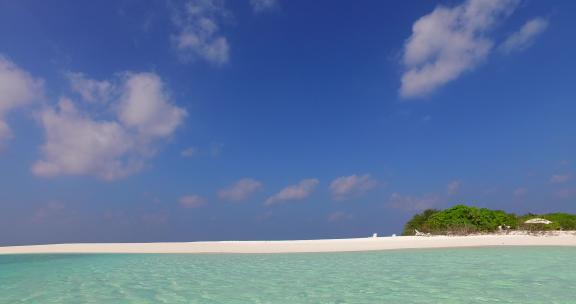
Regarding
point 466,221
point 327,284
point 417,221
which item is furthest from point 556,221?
point 327,284

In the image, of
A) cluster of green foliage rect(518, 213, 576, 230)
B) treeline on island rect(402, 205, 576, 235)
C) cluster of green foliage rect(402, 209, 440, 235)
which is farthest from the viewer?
cluster of green foliage rect(402, 209, 440, 235)

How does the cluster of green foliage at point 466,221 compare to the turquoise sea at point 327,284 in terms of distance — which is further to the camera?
the cluster of green foliage at point 466,221

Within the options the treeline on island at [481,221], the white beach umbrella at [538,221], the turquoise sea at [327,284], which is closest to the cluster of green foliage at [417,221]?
the treeline on island at [481,221]

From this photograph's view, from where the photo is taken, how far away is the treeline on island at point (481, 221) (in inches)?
981

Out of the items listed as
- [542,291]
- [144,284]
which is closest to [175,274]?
[144,284]

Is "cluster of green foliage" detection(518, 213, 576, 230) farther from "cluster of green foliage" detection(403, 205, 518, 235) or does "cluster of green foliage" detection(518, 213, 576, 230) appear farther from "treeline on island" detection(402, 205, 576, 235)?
"cluster of green foliage" detection(403, 205, 518, 235)

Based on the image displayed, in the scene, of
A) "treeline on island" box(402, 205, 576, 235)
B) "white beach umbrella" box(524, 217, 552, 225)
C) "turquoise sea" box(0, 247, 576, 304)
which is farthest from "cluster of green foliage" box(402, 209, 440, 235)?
"turquoise sea" box(0, 247, 576, 304)

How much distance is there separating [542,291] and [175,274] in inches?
364

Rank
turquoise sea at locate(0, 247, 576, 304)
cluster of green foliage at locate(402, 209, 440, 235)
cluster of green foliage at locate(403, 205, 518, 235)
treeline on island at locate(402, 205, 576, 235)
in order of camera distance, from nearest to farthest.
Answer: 1. turquoise sea at locate(0, 247, 576, 304)
2. treeline on island at locate(402, 205, 576, 235)
3. cluster of green foliage at locate(403, 205, 518, 235)
4. cluster of green foliage at locate(402, 209, 440, 235)

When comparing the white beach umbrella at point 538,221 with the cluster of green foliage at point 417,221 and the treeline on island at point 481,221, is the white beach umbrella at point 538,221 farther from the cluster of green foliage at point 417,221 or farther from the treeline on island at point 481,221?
the cluster of green foliage at point 417,221

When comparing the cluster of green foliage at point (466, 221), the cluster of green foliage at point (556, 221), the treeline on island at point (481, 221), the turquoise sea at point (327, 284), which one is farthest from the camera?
the cluster of green foliage at point (466, 221)

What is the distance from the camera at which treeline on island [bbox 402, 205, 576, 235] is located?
81.7 feet

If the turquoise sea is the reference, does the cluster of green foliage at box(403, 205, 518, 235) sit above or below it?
above

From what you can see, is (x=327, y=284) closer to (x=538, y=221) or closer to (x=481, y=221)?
(x=481, y=221)
